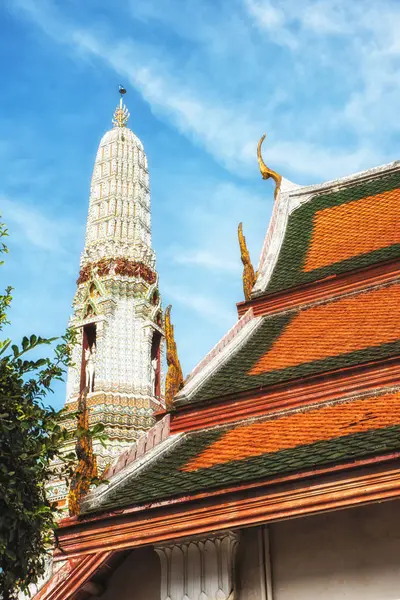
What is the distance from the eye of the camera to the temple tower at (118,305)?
95.2 feet

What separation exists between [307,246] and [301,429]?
15.1ft

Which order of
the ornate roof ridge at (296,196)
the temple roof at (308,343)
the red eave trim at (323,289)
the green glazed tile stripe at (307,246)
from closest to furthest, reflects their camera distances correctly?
the temple roof at (308,343)
the red eave trim at (323,289)
the green glazed tile stripe at (307,246)
the ornate roof ridge at (296,196)

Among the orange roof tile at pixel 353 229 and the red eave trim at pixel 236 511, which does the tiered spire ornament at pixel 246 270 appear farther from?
the red eave trim at pixel 236 511

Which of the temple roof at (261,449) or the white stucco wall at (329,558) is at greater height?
the temple roof at (261,449)

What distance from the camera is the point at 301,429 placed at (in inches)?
269

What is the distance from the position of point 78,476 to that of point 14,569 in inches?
56.0

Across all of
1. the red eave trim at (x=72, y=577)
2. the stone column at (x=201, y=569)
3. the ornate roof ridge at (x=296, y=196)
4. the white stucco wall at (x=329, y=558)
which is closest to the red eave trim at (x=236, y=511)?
the red eave trim at (x=72, y=577)

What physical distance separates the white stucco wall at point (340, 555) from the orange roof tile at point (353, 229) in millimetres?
4592

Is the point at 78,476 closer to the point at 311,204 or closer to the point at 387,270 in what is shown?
the point at 387,270

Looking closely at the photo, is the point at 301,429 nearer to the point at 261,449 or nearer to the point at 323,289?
the point at 261,449

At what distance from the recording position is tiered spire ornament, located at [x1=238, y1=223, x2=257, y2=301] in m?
10.4

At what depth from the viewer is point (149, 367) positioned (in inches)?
1206

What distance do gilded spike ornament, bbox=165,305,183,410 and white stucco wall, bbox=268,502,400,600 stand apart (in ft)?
7.46

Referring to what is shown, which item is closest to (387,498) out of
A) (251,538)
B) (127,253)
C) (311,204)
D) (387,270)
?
(251,538)
